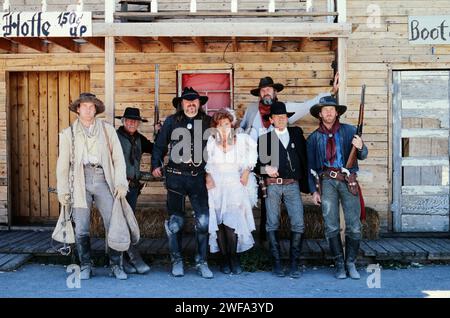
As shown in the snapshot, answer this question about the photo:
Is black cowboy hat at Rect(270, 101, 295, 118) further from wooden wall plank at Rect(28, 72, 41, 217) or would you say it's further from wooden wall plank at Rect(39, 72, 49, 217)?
wooden wall plank at Rect(28, 72, 41, 217)

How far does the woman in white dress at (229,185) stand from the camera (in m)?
6.33

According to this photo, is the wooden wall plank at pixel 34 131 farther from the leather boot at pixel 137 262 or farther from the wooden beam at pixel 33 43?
the leather boot at pixel 137 262

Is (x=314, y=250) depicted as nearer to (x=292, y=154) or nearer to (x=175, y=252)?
(x=292, y=154)

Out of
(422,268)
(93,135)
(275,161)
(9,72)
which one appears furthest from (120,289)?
(9,72)

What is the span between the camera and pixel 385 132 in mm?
8336

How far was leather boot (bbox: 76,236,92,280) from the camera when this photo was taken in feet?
20.1

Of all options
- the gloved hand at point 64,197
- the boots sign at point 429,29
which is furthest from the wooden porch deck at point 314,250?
the boots sign at point 429,29

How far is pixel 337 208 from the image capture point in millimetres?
6297

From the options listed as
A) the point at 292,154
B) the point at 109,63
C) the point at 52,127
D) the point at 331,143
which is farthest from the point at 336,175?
the point at 52,127

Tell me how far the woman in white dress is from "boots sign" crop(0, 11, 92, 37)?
197cm

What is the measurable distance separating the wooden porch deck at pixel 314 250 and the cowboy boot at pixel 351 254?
49 centimetres

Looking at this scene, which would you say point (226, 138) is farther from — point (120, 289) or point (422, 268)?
point (422, 268)

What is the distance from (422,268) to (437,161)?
2.21 metres

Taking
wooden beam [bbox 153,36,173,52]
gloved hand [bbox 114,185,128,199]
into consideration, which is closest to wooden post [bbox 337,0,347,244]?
wooden beam [bbox 153,36,173,52]
